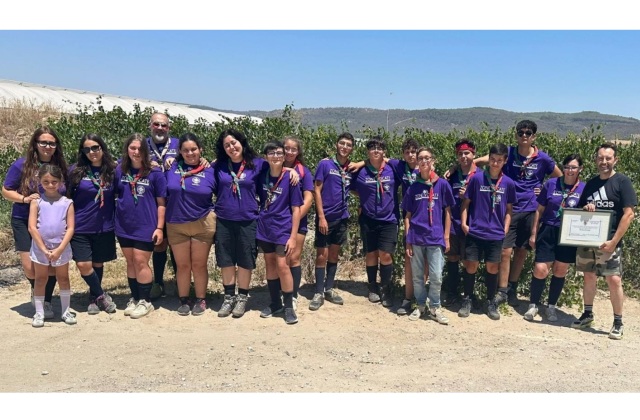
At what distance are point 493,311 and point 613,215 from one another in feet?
5.59

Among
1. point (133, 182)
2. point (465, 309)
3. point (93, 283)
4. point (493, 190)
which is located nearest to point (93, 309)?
point (93, 283)

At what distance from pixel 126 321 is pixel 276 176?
238 centimetres

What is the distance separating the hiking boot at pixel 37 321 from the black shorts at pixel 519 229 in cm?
535

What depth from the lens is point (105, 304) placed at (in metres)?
5.91

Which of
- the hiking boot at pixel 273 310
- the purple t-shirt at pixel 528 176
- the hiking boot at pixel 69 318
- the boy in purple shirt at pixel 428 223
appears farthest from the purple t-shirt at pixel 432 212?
the hiking boot at pixel 69 318

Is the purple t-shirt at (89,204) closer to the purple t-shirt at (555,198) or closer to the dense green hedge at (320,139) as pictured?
the dense green hedge at (320,139)

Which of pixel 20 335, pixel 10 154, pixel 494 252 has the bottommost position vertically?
pixel 20 335

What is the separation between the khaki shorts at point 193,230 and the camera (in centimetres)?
559

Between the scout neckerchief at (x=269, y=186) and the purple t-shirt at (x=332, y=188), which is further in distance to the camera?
the purple t-shirt at (x=332, y=188)

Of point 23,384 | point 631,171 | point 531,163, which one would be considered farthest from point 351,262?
point 631,171

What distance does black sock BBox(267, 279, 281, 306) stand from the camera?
5852 mm

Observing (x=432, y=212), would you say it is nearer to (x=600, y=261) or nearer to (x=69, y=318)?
(x=600, y=261)

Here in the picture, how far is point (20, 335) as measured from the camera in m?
5.25

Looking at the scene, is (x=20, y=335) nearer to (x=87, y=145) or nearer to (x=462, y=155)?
(x=87, y=145)
